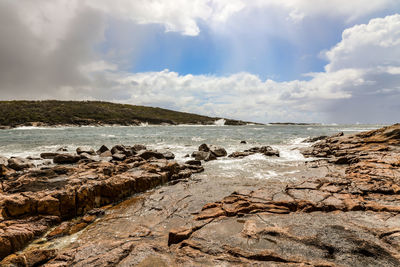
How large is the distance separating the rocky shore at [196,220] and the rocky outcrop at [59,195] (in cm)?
4

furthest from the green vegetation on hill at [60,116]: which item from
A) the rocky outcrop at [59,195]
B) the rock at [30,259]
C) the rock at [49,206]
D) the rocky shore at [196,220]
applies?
the rock at [30,259]

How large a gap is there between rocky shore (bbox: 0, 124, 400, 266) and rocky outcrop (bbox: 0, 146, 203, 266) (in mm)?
39

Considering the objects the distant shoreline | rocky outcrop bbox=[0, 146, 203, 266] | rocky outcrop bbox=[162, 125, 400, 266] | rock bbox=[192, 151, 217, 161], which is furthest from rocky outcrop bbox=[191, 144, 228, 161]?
the distant shoreline

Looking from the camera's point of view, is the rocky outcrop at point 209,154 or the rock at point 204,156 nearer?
the rock at point 204,156

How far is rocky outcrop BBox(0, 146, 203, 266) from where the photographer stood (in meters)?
7.32

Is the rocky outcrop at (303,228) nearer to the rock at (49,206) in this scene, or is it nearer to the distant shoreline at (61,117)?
the rock at (49,206)

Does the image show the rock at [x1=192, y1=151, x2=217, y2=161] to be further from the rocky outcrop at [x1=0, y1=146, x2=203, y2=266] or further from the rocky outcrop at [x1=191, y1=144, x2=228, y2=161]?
the rocky outcrop at [x1=0, y1=146, x2=203, y2=266]

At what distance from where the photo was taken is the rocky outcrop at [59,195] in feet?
24.0

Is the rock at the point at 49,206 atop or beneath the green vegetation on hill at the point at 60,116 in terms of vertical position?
beneath

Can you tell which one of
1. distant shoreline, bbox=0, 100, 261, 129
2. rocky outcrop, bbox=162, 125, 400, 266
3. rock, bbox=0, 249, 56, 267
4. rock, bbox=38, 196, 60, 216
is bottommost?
rock, bbox=0, 249, 56, 267

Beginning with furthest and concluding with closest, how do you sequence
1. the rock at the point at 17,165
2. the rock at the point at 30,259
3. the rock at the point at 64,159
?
the rock at the point at 64,159 → the rock at the point at 17,165 → the rock at the point at 30,259

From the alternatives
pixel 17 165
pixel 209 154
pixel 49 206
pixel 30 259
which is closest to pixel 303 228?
pixel 30 259

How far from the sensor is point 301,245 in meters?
5.04

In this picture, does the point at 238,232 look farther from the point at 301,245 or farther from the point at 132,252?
the point at 132,252
